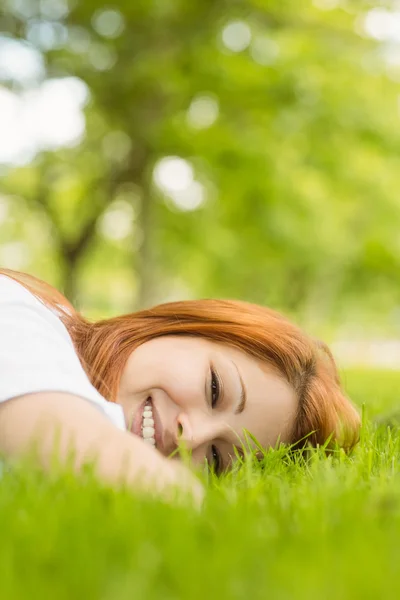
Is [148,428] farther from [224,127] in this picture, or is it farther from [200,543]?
[224,127]

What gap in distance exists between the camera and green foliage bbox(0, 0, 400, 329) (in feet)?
41.7

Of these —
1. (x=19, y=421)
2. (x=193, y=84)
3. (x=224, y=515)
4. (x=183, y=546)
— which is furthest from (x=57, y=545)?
(x=193, y=84)

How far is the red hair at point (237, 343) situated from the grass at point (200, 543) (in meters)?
0.87

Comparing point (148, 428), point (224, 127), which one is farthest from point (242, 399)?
point (224, 127)

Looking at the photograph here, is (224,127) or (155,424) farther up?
(224,127)

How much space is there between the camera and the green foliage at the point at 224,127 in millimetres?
12719

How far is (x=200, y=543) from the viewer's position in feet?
3.93

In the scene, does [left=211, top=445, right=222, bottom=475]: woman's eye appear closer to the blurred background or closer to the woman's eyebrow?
the woman's eyebrow

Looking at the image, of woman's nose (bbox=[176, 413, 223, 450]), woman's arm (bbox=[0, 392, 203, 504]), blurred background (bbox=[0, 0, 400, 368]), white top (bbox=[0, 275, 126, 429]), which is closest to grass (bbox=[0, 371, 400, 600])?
woman's arm (bbox=[0, 392, 203, 504])

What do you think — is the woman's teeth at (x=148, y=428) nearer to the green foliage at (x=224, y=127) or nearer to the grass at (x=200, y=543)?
the grass at (x=200, y=543)

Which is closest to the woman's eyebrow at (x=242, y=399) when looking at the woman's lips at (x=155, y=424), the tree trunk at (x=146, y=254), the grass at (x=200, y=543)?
the woman's lips at (x=155, y=424)

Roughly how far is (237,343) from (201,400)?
1.19ft

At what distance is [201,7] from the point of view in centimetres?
1270

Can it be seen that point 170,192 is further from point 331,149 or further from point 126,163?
point 331,149
